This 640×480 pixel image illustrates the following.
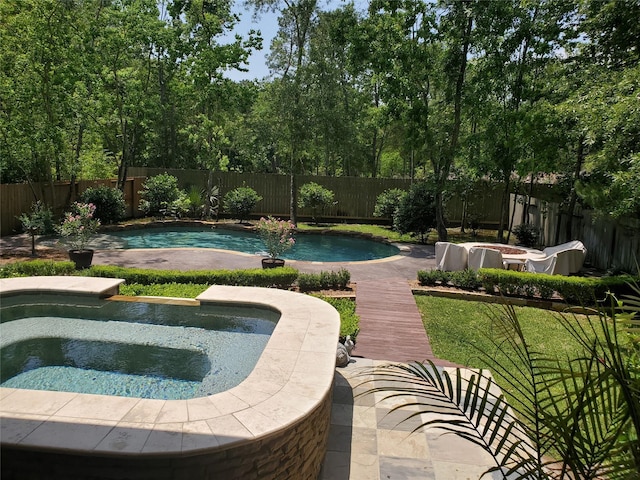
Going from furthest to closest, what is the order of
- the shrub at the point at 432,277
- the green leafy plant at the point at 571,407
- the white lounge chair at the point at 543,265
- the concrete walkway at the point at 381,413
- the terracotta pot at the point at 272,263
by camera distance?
the terracotta pot at the point at 272,263 → the white lounge chair at the point at 543,265 → the shrub at the point at 432,277 → the concrete walkway at the point at 381,413 → the green leafy plant at the point at 571,407

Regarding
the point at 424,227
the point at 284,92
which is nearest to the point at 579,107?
the point at 424,227

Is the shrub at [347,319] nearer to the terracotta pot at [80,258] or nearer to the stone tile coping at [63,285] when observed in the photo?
the stone tile coping at [63,285]

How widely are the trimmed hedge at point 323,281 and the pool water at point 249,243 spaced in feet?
14.8

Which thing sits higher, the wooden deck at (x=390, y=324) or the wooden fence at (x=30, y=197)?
the wooden fence at (x=30, y=197)

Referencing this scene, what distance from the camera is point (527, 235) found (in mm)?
15172

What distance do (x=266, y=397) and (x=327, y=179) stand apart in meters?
16.9

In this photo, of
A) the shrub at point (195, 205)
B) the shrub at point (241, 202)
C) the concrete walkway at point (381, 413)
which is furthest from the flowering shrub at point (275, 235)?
the shrub at point (195, 205)

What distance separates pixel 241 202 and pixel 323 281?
990cm

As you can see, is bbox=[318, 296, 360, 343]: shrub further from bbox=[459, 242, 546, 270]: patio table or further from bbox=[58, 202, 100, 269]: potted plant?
bbox=[58, 202, 100, 269]: potted plant

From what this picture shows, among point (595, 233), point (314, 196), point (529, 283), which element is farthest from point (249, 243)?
point (595, 233)

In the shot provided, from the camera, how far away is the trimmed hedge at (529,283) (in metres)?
8.88

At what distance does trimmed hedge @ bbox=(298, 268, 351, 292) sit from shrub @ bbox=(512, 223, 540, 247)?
8329 millimetres

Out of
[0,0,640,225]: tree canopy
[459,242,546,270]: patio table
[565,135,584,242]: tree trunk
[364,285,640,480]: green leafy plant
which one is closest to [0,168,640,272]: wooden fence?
[565,135,584,242]: tree trunk

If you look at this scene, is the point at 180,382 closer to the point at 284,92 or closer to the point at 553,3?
the point at 553,3
